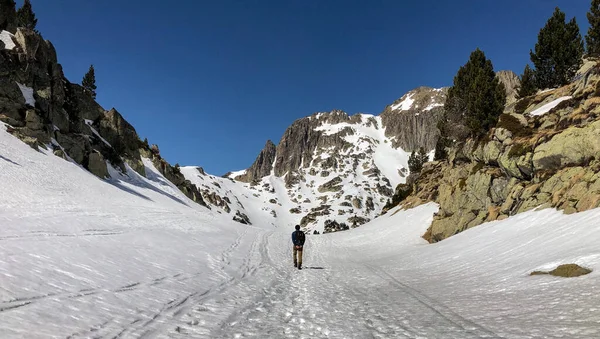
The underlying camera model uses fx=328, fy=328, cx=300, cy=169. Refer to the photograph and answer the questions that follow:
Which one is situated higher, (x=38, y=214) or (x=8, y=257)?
(x=38, y=214)

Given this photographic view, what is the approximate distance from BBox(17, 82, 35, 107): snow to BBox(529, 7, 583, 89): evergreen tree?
74.7 meters

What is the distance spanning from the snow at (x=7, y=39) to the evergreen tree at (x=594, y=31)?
8784cm

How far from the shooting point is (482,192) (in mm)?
27297

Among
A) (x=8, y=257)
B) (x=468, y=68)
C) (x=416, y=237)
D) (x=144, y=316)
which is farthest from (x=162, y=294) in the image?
(x=468, y=68)

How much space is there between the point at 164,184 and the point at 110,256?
6449 centimetres

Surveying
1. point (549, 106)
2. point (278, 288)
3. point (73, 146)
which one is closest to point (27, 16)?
point (73, 146)

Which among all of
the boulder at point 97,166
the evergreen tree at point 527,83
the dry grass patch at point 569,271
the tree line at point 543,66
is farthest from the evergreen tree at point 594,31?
the boulder at point 97,166

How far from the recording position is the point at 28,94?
53.4m

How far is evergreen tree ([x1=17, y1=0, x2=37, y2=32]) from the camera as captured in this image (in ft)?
243

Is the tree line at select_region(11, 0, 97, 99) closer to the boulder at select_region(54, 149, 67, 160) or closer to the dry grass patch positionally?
the boulder at select_region(54, 149, 67, 160)

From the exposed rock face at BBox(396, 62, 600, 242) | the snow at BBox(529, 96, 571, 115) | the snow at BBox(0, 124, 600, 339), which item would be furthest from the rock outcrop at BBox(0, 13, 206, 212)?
the snow at BBox(529, 96, 571, 115)

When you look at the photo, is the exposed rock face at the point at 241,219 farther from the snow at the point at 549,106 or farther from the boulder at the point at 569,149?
the boulder at the point at 569,149

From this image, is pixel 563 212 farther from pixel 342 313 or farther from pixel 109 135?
pixel 109 135

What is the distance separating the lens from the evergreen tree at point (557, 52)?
4016 cm
